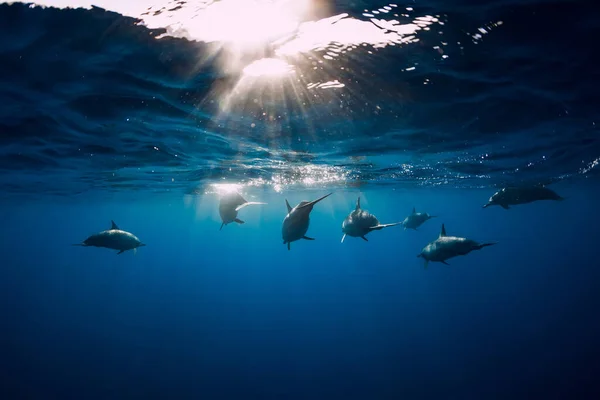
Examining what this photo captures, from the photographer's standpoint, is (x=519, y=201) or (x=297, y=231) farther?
(x=519, y=201)

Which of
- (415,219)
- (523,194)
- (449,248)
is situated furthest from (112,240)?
(523,194)

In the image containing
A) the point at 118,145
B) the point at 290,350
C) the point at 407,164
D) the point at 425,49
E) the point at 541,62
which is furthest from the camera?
the point at 290,350

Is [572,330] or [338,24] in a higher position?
[338,24]

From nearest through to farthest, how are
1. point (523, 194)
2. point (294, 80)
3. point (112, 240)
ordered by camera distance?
1. point (294, 80)
2. point (112, 240)
3. point (523, 194)

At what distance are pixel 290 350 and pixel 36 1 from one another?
111 feet

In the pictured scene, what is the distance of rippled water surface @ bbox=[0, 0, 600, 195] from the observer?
19.0 feet

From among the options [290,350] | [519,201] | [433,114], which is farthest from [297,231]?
[290,350]

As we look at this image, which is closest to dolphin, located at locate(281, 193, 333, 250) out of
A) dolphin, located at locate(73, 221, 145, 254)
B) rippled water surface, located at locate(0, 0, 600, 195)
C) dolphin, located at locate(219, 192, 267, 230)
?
dolphin, located at locate(219, 192, 267, 230)

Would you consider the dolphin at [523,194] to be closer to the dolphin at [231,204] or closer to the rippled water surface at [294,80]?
the rippled water surface at [294,80]

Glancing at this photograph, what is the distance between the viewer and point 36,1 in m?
5.30

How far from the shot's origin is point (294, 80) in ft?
26.6

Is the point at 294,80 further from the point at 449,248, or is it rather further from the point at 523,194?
the point at 523,194

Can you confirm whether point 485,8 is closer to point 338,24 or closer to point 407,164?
point 338,24

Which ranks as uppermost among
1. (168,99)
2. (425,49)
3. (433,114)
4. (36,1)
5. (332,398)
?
(36,1)
